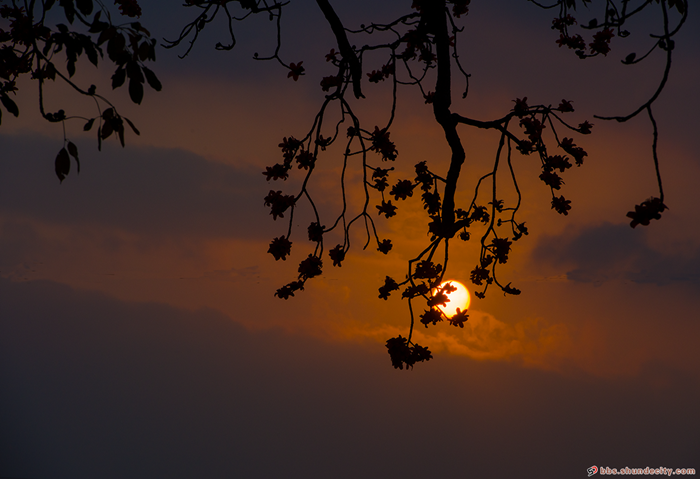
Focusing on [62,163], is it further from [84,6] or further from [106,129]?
[84,6]

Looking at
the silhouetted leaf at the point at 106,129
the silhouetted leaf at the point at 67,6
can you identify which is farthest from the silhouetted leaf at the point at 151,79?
the silhouetted leaf at the point at 67,6

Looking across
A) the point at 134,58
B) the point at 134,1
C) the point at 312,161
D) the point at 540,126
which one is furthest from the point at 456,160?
the point at 134,1

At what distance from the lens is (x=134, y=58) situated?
6.51ft

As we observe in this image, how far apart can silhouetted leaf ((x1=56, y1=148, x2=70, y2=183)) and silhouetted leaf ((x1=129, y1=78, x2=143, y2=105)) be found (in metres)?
0.36

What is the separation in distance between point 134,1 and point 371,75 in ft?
5.14

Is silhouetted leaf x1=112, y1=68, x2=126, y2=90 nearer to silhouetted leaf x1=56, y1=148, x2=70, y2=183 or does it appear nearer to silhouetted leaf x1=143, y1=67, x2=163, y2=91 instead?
silhouetted leaf x1=143, y1=67, x2=163, y2=91

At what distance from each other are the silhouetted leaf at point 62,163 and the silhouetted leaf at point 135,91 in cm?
36

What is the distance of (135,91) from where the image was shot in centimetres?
191

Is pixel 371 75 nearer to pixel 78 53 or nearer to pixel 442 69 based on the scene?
pixel 442 69

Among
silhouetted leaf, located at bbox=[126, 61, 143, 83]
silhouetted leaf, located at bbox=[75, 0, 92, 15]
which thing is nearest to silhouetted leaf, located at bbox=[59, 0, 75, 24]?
silhouetted leaf, located at bbox=[75, 0, 92, 15]

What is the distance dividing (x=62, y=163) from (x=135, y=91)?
0.41 m

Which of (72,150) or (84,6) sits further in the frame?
(84,6)

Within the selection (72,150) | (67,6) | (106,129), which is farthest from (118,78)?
(67,6)

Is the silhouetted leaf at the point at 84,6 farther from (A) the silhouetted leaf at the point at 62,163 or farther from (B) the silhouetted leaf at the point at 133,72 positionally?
(A) the silhouetted leaf at the point at 62,163
